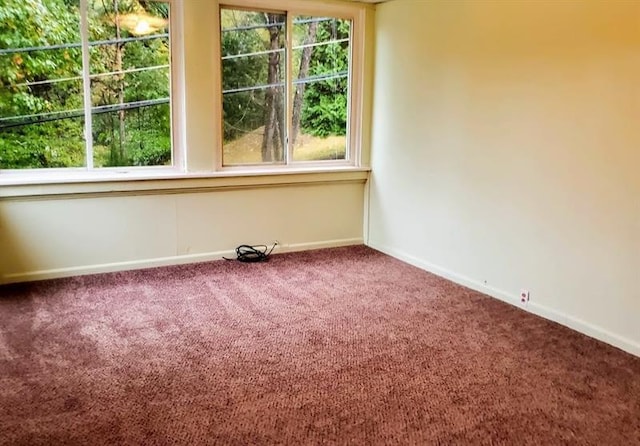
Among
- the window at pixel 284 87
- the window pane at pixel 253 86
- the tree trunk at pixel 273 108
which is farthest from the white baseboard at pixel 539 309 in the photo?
the window pane at pixel 253 86

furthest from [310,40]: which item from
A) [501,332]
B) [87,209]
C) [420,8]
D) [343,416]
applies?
[343,416]

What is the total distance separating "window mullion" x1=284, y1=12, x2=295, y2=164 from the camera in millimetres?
4922

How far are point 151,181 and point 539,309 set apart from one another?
9.69ft

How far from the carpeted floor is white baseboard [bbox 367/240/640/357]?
0.25ft

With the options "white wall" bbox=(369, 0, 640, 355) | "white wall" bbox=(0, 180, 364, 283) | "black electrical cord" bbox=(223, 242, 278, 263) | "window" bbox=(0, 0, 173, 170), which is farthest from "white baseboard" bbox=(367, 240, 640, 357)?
"window" bbox=(0, 0, 173, 170)

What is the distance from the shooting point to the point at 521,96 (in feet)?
12.2

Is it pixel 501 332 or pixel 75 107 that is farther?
pixel 75 107

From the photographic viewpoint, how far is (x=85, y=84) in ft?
14.0

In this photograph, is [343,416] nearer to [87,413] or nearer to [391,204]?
[87,413]

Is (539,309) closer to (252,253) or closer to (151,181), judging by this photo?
(252,253)

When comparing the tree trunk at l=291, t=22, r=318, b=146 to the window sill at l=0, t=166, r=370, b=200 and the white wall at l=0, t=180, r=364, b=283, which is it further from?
the white wall at l=0, t=180, r=364, b=283

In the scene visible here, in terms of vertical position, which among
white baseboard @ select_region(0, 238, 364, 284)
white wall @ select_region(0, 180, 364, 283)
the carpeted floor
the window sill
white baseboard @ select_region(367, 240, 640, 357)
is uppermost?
the window sill

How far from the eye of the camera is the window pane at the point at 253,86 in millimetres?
4746

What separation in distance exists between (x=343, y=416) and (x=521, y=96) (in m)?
2.39
